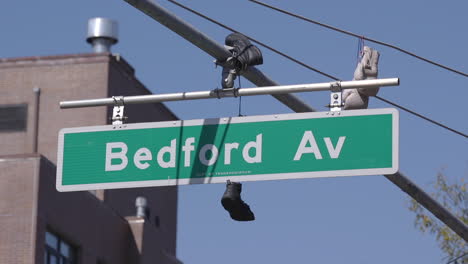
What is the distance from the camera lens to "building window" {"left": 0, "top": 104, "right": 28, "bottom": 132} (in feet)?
126

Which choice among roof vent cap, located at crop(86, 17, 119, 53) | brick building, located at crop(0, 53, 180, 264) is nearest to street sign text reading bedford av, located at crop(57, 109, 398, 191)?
brick building, located at crop(0, 53, 180, 264)

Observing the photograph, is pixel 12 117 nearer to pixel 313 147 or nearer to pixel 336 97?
pixel 336 97

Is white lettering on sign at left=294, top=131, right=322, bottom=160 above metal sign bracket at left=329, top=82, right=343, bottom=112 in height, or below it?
below

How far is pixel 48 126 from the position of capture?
3797 cm

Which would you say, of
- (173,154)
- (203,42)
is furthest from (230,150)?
(203,42)

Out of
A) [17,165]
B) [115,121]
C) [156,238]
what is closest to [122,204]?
[156,238]

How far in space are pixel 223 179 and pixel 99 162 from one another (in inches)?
38.9

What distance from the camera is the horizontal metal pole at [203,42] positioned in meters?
8.63

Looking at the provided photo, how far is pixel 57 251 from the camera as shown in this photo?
28.7 meters

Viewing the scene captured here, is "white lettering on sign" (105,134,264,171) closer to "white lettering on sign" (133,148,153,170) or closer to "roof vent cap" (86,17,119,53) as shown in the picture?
"white lettering on sign" (133,148,153,170)

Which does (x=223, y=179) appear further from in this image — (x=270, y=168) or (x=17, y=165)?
(x=17, y=165)

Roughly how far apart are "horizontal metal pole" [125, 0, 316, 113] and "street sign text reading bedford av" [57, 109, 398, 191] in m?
0.52

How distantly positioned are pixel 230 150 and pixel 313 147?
0.62 m

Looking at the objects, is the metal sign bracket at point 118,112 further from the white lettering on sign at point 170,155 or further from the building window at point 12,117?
the building window at point 12,117
